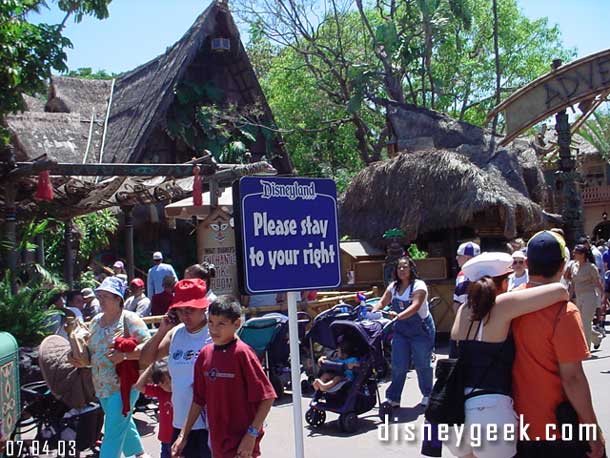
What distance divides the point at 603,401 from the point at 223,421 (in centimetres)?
546

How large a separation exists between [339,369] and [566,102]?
388 inches

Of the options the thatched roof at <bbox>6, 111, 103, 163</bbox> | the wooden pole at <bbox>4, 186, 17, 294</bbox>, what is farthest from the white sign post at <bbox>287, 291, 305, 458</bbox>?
the thatched roof at <bbox>6, 111, 103, 163</bbox>

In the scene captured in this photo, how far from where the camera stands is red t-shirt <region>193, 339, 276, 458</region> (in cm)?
459

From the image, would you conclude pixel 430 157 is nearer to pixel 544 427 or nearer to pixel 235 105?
pixel 235 105

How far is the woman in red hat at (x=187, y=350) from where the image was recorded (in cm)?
506

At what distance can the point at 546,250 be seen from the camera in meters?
4.17

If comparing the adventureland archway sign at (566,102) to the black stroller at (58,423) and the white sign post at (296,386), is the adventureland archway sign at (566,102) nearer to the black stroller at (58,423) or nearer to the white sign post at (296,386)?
the black stroller at (58,423)

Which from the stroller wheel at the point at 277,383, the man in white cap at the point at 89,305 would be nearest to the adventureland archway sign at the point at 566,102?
the stroller wheel at the point at 277,383

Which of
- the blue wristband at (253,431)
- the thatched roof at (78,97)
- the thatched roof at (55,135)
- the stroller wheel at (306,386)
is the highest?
the thatched roof at (78,97)

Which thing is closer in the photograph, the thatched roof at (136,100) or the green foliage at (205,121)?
the thatched roof at (136,100)

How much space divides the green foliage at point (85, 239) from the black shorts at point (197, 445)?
1431 cm

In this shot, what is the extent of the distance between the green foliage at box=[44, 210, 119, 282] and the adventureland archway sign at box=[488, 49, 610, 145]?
383 inches

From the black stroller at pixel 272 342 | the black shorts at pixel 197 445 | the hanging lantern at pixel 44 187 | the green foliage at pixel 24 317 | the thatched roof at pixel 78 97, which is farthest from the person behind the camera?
the thatched roof at pixel 78 97

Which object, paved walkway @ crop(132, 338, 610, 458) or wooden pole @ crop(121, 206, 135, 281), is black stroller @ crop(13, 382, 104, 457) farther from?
wooden pole @ crop(121, 206, 135, 281)
